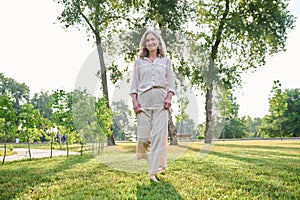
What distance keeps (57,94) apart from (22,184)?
603 centimetres

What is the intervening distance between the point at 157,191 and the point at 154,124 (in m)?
0.93

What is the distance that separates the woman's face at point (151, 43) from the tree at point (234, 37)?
13.0 m

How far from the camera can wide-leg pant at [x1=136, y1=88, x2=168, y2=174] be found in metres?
4.00

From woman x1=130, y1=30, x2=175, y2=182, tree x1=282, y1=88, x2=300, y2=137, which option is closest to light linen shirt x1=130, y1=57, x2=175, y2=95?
woman x1=130, y1=30, x2=175, y2=182

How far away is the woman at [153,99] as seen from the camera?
13.2ft

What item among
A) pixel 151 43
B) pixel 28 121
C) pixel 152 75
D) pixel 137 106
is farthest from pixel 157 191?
pixel 28 121

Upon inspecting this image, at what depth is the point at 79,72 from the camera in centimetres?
746

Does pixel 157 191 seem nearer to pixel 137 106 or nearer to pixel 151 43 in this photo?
pixel 137 106

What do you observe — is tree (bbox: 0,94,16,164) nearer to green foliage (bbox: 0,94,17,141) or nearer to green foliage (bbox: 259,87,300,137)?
green foliage (bbox: 0,94,17,141)

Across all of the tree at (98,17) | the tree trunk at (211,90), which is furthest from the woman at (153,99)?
the tree trunk at (211,90)

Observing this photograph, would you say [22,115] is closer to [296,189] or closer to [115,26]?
[296,189]

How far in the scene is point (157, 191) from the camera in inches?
134

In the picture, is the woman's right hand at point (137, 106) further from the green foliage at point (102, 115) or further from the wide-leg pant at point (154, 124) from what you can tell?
the green foliage at point (102, 115)

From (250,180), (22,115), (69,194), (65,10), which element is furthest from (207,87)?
(69,194)
